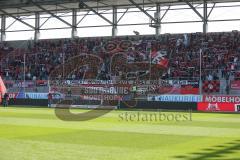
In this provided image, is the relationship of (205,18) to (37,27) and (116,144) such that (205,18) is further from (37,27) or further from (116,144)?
(116,144)

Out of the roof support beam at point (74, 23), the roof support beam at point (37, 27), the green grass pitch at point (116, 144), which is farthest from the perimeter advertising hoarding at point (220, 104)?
the roof support beam at point (37, 27)

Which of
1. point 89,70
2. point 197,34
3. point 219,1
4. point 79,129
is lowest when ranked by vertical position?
point 79,129

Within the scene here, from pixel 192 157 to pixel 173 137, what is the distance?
5.26 meters

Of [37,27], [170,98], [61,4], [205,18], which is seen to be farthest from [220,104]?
[37,27]

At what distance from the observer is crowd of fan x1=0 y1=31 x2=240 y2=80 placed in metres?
44.2

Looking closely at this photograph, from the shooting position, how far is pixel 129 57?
47250mm

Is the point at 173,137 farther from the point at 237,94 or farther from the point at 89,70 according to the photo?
the point at 89,70

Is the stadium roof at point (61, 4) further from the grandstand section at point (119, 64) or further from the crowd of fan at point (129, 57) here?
the crowd of fan at point (129, 57)

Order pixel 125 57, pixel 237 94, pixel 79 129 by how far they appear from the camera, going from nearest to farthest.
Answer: pixel 79 129 < pixel 237 94 < pixel 125 57

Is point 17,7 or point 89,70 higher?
point 17,7

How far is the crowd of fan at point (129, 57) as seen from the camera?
44.2 meters

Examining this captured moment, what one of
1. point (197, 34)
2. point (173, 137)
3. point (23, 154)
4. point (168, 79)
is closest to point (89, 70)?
point (168, 79)

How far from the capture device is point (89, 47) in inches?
2140

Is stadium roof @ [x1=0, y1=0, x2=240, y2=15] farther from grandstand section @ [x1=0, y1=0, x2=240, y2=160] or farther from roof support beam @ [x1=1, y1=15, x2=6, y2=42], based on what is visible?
roof support beam @ [x1=1, y1=15, x2=6, y2=42]
